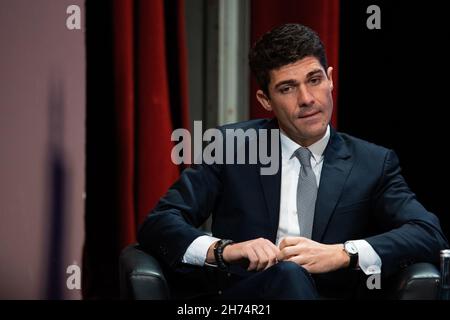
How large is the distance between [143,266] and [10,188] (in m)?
0.83

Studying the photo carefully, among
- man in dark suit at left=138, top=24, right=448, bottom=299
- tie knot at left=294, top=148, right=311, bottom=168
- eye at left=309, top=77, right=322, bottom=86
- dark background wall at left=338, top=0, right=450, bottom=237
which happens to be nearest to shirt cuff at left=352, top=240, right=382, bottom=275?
man in dark suit at left=138, top=24, right=448, bottom=299

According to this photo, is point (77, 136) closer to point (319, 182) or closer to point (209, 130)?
point (209, 130)

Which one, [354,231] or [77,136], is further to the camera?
[77,136]

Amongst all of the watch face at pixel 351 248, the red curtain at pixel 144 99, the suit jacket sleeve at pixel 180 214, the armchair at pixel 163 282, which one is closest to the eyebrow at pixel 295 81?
the suit jacket sleeve at pixel 180 214

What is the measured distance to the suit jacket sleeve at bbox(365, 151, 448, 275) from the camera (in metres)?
1.79

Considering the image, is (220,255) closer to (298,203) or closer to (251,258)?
(251,258)

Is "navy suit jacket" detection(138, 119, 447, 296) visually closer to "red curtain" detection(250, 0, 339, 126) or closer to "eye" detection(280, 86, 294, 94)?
"eye" detection(280, 86, 294, 94)

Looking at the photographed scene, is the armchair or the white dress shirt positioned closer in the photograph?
the armchair

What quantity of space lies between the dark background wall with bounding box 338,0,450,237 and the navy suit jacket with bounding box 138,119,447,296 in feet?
2.38

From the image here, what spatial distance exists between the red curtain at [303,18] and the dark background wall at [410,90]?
10 centimetres

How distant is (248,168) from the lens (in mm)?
2064

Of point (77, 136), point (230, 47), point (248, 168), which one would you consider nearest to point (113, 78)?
point (77, 136)
